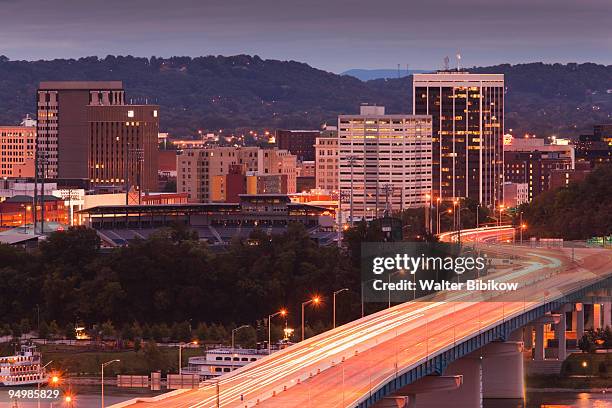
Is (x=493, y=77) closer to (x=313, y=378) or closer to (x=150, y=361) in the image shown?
(x=150, y=361)

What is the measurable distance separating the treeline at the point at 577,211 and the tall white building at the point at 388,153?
2040 inches

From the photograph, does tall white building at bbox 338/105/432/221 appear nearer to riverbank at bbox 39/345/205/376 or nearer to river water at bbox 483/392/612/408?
riverbank at bbox 39/345/205/376

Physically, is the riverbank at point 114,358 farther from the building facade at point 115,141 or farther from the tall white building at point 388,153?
the building facade at point 115,141

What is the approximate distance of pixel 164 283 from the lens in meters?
80.1

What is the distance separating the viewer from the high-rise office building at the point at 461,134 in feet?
595

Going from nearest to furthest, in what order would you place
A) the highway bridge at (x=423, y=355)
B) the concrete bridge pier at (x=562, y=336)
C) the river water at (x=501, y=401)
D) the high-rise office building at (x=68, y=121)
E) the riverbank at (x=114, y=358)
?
Result: the highway bridge at (x=423, y=355) < the river water at (x=501, y=401) < the riverbank at (x=114, y=358) < the concrete bridge pier at (x=562, y=336) < the high-rise office building at (x=68, y=121)

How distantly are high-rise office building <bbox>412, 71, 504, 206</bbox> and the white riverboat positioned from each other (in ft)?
378

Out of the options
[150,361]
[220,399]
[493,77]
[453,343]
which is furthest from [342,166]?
[220,399]

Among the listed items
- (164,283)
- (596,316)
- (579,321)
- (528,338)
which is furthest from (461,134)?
(528,338)

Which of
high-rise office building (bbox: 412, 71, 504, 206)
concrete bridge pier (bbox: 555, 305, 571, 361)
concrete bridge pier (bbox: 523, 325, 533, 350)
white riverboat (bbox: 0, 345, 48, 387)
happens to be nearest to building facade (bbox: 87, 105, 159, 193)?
high-rise office building (bbox: 412, 71, 504, 206)

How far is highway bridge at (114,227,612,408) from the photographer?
144ft

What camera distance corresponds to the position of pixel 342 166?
563ft

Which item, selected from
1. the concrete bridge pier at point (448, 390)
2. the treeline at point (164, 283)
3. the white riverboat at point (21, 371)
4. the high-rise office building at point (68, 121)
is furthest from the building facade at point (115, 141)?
the concrete bridge pier at point (448, 390)

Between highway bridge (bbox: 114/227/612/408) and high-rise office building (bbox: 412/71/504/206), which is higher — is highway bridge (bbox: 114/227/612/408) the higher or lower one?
the lower one
